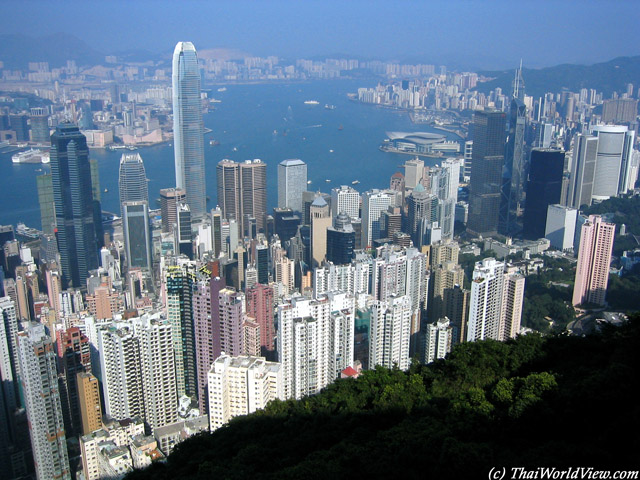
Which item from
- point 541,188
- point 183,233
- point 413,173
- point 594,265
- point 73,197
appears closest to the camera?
point 594,265

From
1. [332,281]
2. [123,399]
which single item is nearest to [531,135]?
[332,281]

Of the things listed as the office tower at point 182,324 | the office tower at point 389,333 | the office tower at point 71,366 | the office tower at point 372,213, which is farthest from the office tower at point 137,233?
the office tower at point 389,333

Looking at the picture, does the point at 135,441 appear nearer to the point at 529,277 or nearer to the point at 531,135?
the point at 529,277

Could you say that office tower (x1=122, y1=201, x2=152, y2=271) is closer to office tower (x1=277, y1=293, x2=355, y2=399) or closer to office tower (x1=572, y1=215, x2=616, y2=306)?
office tower (x1=277, y1=293, x2=355, y2=399)

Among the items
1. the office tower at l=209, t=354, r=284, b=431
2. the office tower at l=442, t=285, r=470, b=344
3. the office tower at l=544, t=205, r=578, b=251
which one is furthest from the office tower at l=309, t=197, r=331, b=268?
the office tower at l=209, t=354, r=284, b=431

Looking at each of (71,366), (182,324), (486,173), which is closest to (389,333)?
(182,324)

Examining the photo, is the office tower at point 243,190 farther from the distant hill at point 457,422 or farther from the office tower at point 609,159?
the distant hill at point 457,422

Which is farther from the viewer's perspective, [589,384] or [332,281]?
[332,281]

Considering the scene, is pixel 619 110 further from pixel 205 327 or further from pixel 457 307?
pixel 205 327
